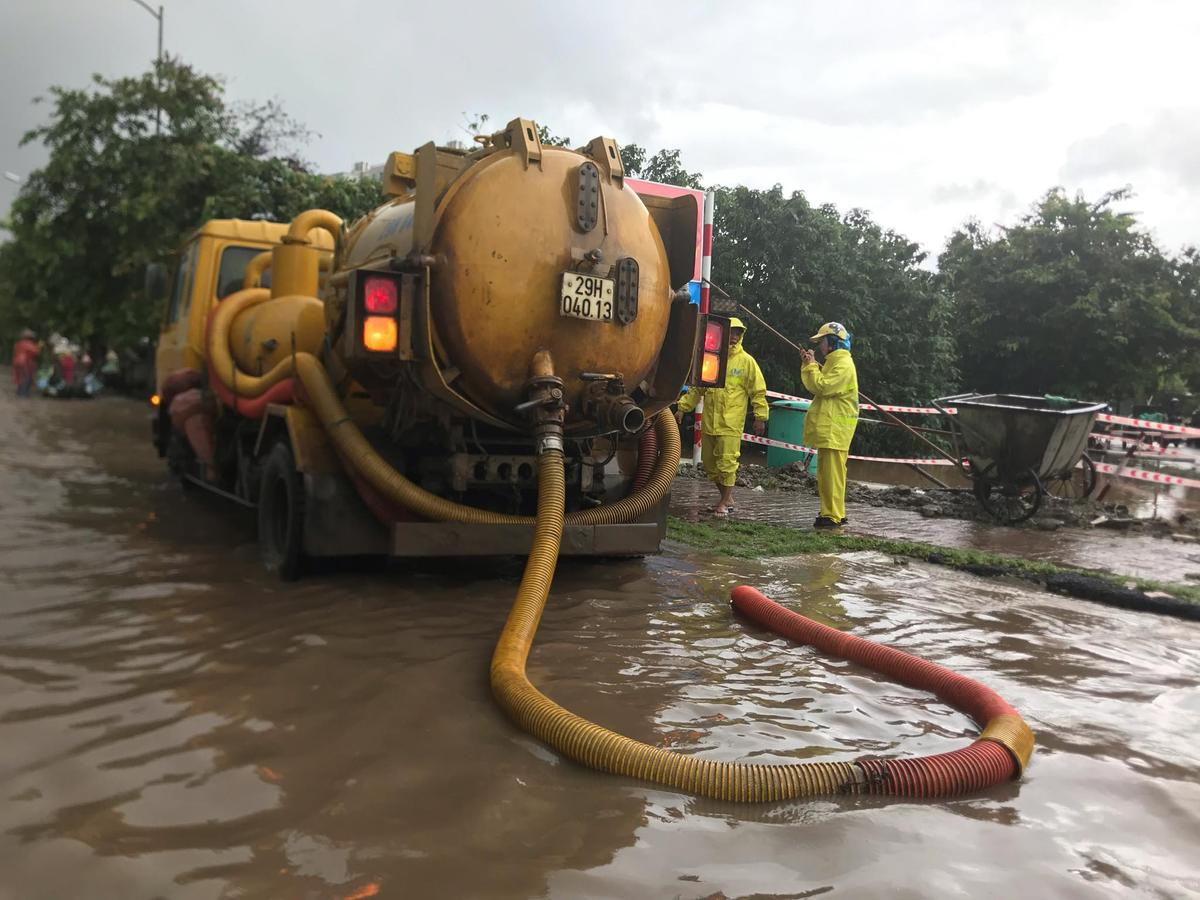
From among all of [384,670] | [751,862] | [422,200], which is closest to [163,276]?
[422,200]

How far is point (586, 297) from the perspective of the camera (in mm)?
4516

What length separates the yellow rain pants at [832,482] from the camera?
772cm

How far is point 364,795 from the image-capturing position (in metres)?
2.64

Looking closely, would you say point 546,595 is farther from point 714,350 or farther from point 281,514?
point 281,514

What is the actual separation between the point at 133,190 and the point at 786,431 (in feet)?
47.0

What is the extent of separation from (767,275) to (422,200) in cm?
1216

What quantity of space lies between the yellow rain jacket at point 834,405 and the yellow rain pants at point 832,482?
6 cm

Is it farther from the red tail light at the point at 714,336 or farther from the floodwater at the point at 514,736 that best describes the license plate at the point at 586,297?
the floodwater at the point at 514,736

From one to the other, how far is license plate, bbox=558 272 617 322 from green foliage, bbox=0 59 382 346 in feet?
50.0

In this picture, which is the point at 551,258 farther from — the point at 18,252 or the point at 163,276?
the point at 18,252

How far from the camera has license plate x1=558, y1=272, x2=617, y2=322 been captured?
14.6ft

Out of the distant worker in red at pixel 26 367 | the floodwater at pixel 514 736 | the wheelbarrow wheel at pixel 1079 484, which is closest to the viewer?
the floodwater at pixel 514 736

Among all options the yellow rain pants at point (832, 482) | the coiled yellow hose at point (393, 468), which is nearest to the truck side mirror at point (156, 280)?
the coiled yellow hose at point (393, 468)

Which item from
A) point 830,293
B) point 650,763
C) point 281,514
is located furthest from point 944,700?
point 830,293
